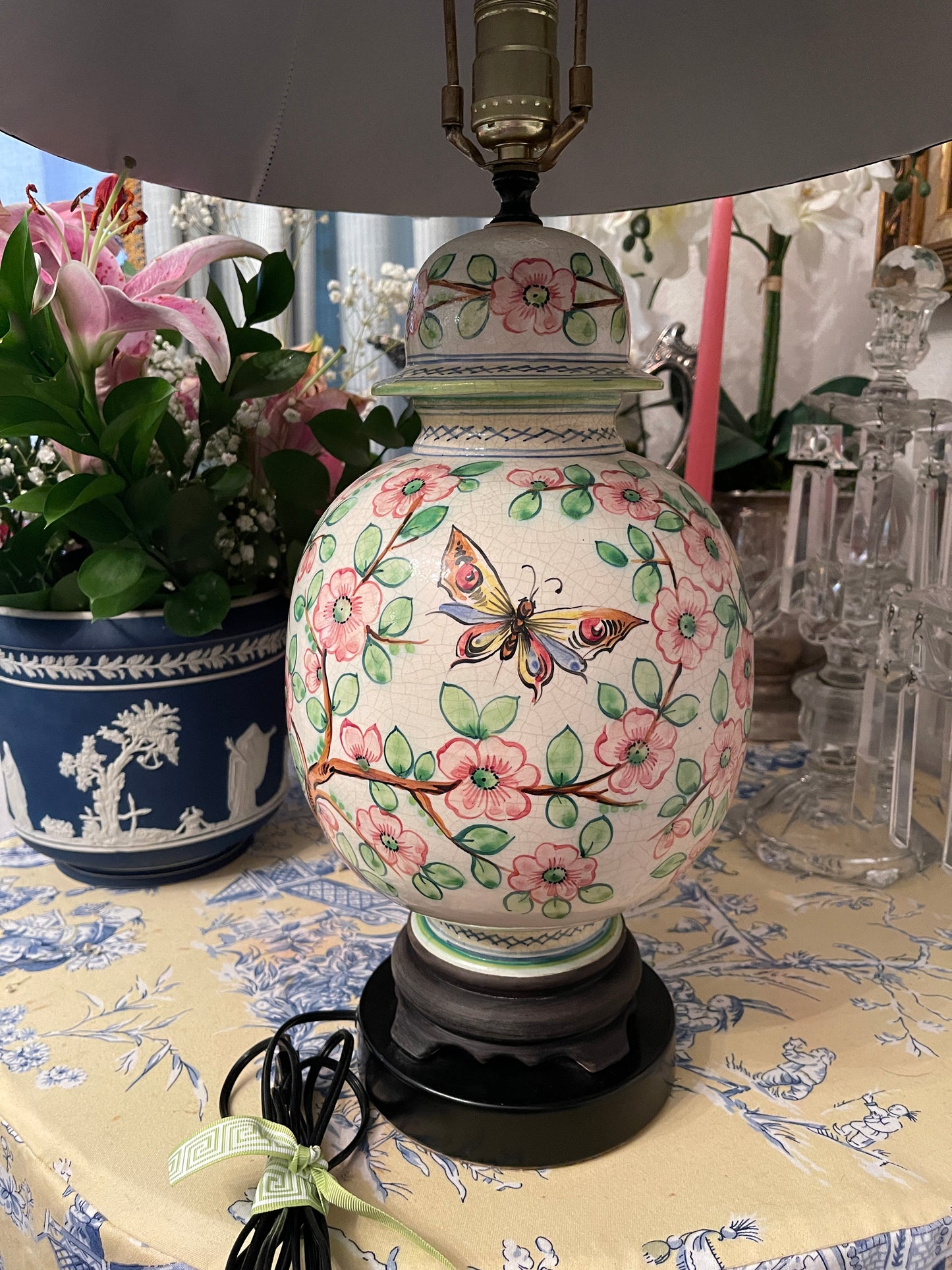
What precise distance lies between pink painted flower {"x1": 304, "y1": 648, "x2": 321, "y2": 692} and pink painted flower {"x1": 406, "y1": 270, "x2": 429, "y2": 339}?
155 millimetres

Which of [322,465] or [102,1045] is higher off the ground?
[322,465]

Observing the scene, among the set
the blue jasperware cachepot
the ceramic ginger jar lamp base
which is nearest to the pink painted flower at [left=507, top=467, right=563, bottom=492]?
the ceramic ginger jar lamp base

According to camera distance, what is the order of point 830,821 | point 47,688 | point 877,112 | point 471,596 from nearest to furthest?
point 471,596, point 877,112, point 47,688, point 830,821

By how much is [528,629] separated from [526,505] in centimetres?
5

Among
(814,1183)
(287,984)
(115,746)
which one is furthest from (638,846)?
(115,746)

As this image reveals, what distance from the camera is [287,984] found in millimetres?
562

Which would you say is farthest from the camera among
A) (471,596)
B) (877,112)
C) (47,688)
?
(47,688)

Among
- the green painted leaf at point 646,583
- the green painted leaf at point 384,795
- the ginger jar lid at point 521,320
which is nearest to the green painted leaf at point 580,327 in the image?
the ginger jar lid at point 521,320

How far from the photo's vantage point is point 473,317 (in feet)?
1.33

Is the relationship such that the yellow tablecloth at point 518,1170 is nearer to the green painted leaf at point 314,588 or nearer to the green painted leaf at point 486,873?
the green painted leaf at point 486,873

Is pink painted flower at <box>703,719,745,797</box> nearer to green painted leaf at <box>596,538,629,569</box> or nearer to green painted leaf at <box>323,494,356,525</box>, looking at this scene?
green painted leaf at <box>596,538,629,569</box>

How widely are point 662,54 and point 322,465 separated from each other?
33cm

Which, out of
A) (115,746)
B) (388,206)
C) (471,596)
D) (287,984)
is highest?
(388,206)

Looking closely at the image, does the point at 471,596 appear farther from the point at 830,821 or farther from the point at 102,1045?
the point at 830,821
